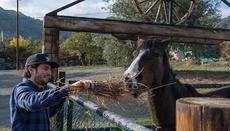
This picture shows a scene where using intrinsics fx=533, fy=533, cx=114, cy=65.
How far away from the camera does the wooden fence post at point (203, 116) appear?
6.44 feet

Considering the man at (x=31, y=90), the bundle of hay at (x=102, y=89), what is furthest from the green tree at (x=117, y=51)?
the bundle of hay at (x=102, y=89)

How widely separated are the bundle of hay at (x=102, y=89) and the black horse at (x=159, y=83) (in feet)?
5.91

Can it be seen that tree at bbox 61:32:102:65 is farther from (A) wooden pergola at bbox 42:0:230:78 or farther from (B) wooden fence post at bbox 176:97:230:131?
(B) wooden fence post at bbox 176:97:230:131

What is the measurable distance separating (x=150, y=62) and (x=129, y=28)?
16.7 feet

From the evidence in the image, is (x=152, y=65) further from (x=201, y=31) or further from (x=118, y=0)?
(x=118, y=0)

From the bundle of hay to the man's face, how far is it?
1.70 feet

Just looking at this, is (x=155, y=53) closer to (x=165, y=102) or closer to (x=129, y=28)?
(x=165, y=102)

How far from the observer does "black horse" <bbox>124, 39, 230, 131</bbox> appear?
588 cm

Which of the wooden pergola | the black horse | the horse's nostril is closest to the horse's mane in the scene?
the black horse

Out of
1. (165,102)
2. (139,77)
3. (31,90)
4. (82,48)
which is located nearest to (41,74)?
(31,90)

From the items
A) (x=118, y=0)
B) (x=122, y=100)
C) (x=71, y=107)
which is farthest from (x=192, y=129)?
(x=118, y=0)

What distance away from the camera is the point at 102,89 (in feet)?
12.3

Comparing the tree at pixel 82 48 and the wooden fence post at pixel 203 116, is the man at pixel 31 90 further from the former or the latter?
the tree at pixel 82 48

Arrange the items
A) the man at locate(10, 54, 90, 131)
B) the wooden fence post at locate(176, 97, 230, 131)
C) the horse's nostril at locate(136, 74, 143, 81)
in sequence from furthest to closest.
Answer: the horse's nostril at locate(136, 74, 143, 81), the man at locate(10, 54, 90, 131), the wooden fence post at locate(176, 97, 230, 131)
